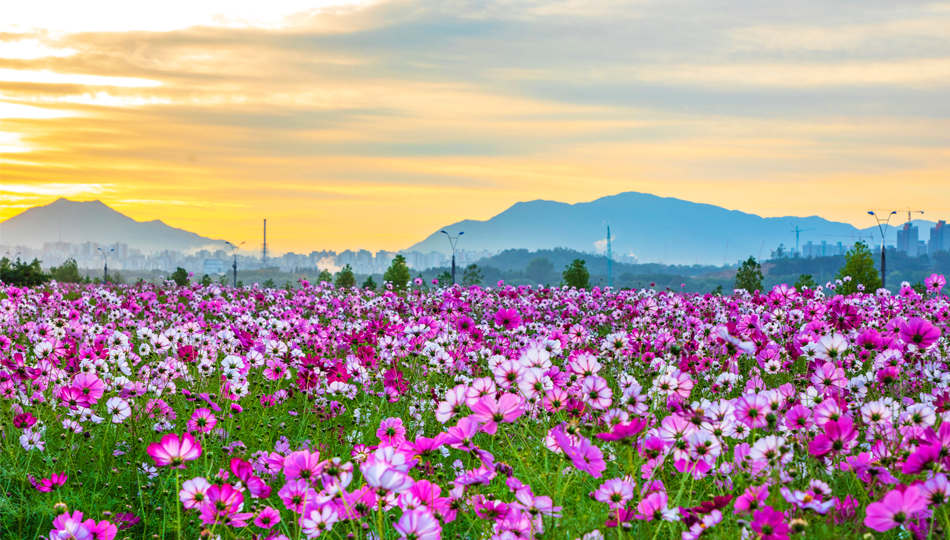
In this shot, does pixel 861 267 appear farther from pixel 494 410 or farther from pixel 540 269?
pixel 540 269

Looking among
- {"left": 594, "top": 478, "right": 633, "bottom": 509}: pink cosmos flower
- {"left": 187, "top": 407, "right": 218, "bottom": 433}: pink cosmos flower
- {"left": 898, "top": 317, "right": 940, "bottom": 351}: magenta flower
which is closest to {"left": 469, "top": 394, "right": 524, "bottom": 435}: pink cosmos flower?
{"left": 594, "top": 478, "right": 633, "bottom": 509}: pink cosmos flower

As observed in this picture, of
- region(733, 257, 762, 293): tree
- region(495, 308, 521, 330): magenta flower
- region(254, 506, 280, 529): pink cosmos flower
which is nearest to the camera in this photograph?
region(254, 506, 280, 529): pink cosmos flower

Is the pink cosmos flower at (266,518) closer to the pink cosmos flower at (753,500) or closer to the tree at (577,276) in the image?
the pink cosmos flower at (753,500)

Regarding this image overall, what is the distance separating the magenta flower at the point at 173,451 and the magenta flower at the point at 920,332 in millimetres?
2943

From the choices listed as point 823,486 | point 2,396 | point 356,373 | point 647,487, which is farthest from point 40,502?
point 823,486

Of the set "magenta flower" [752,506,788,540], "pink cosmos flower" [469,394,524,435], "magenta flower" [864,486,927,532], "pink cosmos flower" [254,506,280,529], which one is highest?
"pink cosmos flower" [469,394,524,435]

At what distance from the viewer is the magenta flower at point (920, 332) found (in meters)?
2.90

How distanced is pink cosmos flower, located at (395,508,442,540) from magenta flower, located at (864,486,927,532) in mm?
1209

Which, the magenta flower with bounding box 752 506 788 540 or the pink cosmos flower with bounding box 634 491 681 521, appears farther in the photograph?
the pink cosmos flower with bounding box 634 491 681 521

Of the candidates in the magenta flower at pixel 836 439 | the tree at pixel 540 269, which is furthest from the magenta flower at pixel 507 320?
the tree at pixel 540 269

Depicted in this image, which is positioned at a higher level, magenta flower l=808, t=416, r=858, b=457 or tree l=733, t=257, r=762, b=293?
magenta flower l=808, t=416, r=858, b=457

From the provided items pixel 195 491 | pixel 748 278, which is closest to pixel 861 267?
pixel 748 278

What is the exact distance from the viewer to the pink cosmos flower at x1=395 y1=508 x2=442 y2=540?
6.21ft

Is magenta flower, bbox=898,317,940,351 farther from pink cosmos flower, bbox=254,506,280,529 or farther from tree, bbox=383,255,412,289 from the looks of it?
tree, bbox=383,255,412,289
